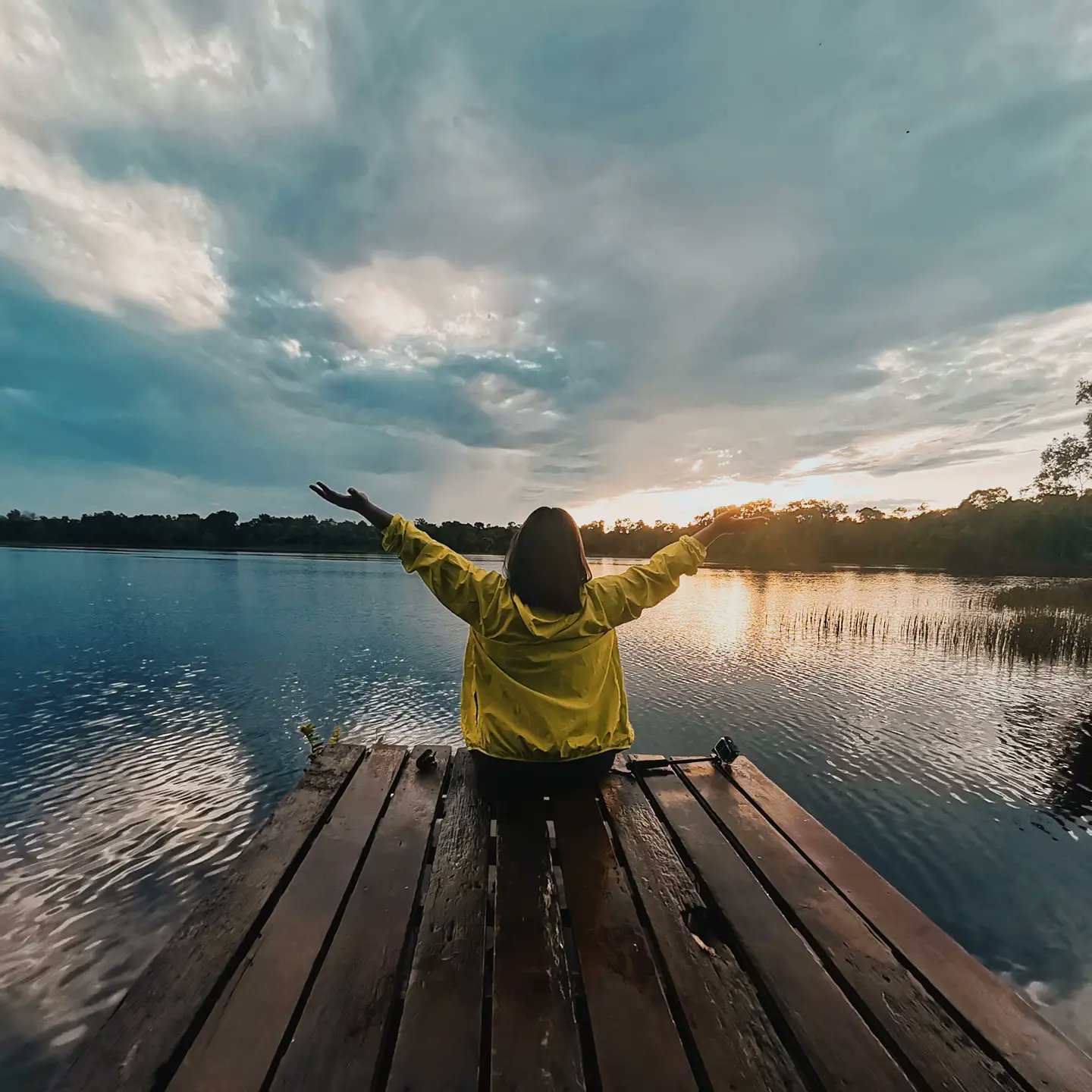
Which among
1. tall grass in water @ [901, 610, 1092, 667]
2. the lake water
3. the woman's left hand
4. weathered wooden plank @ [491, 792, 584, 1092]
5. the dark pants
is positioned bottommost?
the lake water

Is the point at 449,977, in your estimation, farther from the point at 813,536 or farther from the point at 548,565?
the point at 813,536

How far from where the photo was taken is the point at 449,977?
1.91m

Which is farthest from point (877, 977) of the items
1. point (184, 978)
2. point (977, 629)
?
point (977, 629)

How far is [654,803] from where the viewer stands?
10.9ft

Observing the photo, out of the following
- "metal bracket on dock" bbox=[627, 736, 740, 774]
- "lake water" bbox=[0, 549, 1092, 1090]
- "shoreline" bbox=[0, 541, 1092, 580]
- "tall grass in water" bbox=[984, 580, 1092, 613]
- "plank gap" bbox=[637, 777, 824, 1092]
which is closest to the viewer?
"plank gap" bbox=[637, 777, 824, 1092]

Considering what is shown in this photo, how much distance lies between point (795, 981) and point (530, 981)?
928 mm

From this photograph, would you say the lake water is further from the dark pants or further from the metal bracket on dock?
the dark pants

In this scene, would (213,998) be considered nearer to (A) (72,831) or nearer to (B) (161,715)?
(A) (72,831)

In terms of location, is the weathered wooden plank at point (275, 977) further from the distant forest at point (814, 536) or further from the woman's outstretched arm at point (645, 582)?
the distant forest at point (814, 536)

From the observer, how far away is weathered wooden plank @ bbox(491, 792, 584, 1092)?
156 cm

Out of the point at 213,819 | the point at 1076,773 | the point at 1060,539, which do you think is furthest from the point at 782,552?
the point at 213,819

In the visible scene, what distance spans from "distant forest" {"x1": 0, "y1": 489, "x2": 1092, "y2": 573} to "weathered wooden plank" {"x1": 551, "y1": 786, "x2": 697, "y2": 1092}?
54.3 meters

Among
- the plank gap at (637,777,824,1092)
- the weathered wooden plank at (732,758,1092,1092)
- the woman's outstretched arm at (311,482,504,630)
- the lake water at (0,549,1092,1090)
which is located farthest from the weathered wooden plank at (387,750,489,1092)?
the lake water at (0,549,1092,1090)

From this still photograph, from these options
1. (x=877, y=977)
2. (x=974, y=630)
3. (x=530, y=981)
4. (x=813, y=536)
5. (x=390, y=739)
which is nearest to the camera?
(x=530, y=981)
